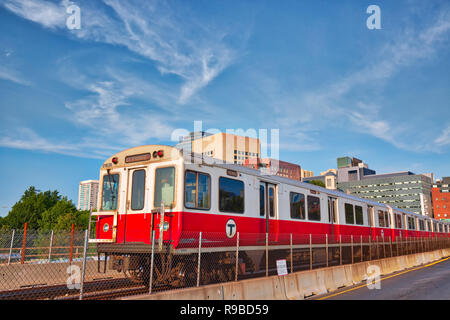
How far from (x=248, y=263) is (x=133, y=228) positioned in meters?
3.80

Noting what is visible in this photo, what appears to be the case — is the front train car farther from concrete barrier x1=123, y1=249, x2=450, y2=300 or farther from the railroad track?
A: concrete barrier x1=123, y1=249, x2=450, y2=300

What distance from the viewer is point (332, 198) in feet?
56.5

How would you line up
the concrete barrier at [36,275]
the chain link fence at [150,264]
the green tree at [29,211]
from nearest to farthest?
the chain link fence at [150,264]
the concrete barrier at [36,275]
the green tree at [29,211]

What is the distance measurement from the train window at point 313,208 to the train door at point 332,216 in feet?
4.11

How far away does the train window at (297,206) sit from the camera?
14.0m

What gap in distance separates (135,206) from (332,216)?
997cm

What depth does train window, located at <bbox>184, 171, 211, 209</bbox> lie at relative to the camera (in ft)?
31.7

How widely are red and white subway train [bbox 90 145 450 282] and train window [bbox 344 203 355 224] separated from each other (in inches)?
218

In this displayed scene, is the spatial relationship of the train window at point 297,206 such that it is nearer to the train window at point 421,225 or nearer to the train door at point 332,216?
the train door at point 332,216

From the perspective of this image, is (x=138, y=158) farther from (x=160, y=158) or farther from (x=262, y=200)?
(x=262, y=200)

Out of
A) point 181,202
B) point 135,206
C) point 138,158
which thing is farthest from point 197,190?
point 138,158

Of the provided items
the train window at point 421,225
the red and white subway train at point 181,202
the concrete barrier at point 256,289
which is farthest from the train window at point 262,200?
the train window at point 421,225
